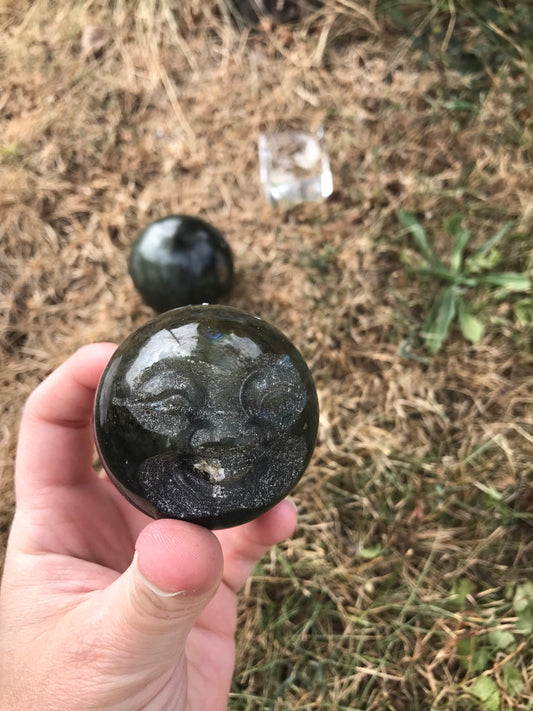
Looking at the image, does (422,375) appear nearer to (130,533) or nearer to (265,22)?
(130,533)

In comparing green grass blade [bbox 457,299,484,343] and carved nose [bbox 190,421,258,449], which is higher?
carved nose [bbox 190,421,258,449]

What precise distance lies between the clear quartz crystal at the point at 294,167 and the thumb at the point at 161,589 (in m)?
2.35

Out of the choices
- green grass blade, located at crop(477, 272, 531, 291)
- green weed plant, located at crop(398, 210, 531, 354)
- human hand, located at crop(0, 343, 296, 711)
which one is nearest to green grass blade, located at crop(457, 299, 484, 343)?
green weed plant, located at crop(398, 210, 531, 354)

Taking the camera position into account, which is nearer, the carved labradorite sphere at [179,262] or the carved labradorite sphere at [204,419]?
the carved labradorite sphere at [204,419]

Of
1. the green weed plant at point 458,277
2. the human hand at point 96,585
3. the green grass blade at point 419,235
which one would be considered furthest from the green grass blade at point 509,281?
the human hand at point 96,585

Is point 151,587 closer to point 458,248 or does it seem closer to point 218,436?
point 218,436

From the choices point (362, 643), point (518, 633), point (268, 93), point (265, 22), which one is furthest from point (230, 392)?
point (265, 22)

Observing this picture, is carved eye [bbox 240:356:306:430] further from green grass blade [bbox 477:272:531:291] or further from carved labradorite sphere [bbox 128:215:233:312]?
green grass blade [bbox 477:272:531:291]

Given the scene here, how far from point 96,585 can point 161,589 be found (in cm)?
55

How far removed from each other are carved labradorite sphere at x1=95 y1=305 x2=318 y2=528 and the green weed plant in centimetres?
164

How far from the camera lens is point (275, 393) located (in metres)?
1.70

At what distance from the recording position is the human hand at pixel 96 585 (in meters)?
1.55

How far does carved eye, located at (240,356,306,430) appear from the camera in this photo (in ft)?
5.49

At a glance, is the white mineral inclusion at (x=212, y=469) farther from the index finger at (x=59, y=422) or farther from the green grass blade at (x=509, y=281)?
the green grass blade at (x=509, y=281)
